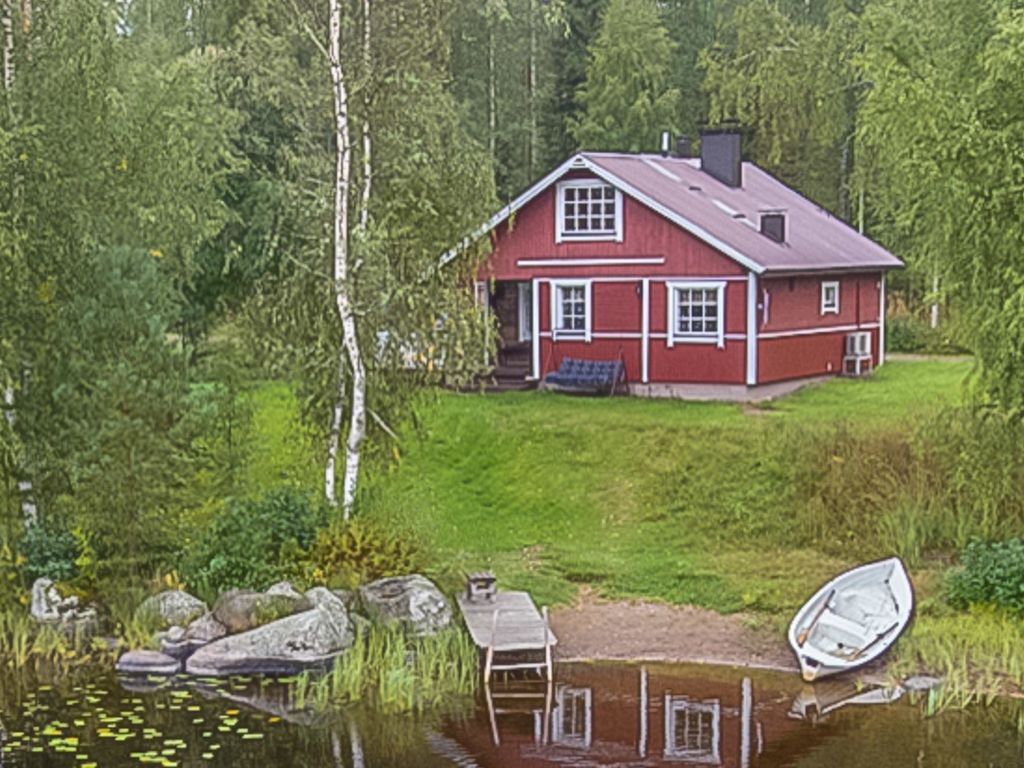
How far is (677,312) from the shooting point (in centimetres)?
2548

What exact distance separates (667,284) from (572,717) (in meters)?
13.8

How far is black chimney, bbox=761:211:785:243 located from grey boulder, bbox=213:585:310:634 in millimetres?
15285

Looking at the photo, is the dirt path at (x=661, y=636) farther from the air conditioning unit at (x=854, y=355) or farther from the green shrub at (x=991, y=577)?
the air conditioning unit at (x=854, y=355)

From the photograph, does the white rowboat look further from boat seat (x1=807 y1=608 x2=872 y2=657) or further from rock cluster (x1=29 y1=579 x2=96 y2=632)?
rock cluster (x1=29 y1=579 x2=96 y2=632)

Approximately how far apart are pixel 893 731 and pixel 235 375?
27.4 feet

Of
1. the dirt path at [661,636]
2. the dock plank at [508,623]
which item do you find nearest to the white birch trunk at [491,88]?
the dirt path at [661,636]

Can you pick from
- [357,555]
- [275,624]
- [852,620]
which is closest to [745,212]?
[852,620]

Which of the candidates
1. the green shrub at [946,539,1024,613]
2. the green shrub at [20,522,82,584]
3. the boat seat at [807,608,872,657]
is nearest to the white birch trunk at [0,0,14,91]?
the green shrub at [20,522,82,584]

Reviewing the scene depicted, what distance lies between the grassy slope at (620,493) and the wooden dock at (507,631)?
45.0 inches

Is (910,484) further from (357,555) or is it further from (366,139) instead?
(366,139)

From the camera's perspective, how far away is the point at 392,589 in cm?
1484

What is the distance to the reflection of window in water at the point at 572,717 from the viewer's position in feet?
40.0

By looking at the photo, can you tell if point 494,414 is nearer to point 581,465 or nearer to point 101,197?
point 581,465

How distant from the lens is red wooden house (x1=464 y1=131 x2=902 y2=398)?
82.1 ft
